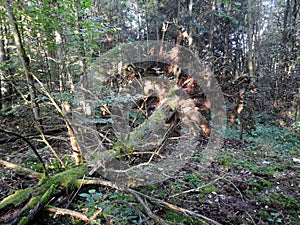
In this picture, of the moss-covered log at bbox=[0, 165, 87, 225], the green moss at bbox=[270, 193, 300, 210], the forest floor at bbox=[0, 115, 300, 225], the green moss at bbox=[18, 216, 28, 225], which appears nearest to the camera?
the green moss at bbox=[18, 216, 28, 225]

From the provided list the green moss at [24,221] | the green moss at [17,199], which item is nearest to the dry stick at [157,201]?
the green moss at [17,199]

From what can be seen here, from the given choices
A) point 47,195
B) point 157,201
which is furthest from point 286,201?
point 47,195

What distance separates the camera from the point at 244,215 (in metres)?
2.20

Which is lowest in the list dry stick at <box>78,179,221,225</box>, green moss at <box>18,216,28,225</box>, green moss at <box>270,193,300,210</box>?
green moss at <box>270,193,300,210</box>

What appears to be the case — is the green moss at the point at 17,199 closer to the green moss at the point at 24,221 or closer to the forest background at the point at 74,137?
the forest background at the point at 74,137

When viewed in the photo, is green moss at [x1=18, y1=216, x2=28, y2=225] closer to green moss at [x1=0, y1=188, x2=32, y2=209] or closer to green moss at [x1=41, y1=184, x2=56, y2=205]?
green moss at [x1=41, y1=184, x2=56, y2=205]

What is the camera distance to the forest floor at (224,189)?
7.02 feet

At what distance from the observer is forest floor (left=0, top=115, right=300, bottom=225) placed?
2.14 meters

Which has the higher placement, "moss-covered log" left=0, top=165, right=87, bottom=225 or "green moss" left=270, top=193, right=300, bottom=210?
"moss-covered log" left=0, top=165, right=87, bottom=225

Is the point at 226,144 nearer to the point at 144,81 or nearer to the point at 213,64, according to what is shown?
the point at 213,64

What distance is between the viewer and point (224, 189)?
2779 millimetres

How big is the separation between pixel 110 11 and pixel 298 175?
9.34m

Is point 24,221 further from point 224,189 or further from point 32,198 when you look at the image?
point 224,189

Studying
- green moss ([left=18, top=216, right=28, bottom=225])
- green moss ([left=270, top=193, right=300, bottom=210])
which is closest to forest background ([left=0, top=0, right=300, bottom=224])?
green moss ([left=270, top=193, right=300, bottom=210])
